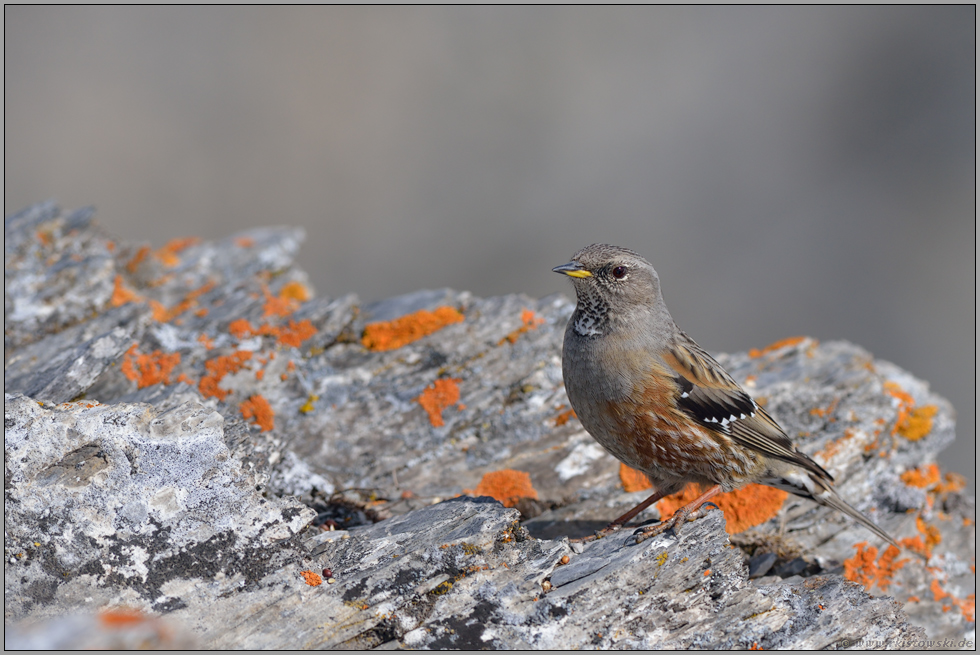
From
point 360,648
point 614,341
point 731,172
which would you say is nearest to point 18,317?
point 360,648

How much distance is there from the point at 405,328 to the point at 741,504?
13.5 ft

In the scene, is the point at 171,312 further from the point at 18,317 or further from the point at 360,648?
the point at 360,648

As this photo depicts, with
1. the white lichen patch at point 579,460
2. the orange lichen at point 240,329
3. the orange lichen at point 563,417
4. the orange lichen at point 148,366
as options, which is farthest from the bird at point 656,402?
the orange lichen at point 148,366

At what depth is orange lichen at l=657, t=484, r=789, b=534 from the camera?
6711 mm

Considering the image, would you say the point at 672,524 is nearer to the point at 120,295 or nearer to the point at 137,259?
the point at 120,295

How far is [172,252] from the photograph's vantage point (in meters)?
10.8

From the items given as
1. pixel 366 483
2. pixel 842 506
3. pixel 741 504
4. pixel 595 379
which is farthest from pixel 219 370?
pixel 842 506

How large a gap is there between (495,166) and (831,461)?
903 inches

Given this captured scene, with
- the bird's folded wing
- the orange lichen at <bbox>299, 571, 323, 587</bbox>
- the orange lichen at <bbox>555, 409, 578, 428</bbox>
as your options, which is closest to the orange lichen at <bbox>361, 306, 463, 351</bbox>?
the orange lichen at <bbox>555, 409, 578, 428</bbox>

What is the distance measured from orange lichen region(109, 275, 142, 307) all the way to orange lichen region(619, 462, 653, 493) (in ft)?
20.4

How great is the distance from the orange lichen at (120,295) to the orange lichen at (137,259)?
0.94 metres

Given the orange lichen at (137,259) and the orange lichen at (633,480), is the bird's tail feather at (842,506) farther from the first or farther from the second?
the orange lichen at (137,259)

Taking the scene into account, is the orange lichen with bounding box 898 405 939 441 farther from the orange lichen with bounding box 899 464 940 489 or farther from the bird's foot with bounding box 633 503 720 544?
the bird's foot with bounding box 633 503 720 544

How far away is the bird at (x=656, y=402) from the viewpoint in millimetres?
5766
